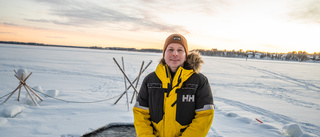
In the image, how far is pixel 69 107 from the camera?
17.1ft

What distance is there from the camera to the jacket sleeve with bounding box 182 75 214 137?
1.80m

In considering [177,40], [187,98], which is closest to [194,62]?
[177,40]

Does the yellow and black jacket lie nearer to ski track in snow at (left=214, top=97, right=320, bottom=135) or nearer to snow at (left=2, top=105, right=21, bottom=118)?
snow at (left=2, top=105, right=21, bottom=118)

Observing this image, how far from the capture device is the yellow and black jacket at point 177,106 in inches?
71.4

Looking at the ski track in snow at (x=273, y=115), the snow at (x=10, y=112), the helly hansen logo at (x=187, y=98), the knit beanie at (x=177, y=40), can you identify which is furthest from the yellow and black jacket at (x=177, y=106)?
the ski track in snow at (x=273, y=115)

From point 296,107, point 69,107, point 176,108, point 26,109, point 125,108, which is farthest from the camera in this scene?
point 296,107

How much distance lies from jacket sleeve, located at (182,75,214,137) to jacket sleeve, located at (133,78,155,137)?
435mm

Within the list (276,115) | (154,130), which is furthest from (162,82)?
(276,115)

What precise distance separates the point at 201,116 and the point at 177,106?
0.30m

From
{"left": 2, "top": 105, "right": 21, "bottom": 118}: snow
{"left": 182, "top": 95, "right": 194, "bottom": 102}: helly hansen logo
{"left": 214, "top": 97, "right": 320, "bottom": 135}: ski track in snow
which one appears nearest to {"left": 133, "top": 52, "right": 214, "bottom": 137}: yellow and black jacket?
{"left": 182, "top": 95, "right": 194, "bottom": 102}: helly hansen logo

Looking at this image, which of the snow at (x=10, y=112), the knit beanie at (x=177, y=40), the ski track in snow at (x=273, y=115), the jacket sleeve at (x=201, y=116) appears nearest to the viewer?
the jacket sleeve at (x=201, y=116)

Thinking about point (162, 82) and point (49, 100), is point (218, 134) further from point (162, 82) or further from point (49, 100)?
point (49, 100)

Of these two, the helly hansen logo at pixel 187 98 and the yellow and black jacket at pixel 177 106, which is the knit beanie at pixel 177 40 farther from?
the helly hansen logo at pixel 187 98

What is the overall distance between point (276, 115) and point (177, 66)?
5.45 m
